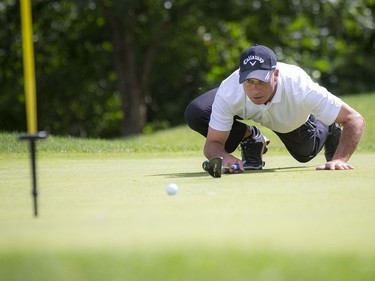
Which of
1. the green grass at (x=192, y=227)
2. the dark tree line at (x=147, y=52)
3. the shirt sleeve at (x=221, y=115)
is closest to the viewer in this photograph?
the green grass at (x=192, y=227)

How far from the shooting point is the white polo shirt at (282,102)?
743cm

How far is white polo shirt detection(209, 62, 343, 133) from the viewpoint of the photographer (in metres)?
7.43

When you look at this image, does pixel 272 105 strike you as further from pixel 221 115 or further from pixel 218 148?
pixel 218 148

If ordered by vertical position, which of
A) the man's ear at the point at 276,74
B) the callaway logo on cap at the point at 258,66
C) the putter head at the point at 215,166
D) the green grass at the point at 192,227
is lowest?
the putter head at the point at 215,166

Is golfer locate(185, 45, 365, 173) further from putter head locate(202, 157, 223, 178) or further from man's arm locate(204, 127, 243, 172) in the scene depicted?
putter head locate(202, 157, 223, 178)

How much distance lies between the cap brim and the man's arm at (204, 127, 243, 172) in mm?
661

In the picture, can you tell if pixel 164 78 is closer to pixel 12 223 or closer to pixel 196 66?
pixel 196 66

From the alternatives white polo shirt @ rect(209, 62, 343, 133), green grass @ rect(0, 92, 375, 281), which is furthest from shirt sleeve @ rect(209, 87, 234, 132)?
green grass @ rect(0, 92, 375, 281)

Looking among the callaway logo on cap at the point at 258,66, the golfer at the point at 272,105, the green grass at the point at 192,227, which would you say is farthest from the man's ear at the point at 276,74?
the green grass at the point at 192,227

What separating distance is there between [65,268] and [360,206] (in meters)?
1.96

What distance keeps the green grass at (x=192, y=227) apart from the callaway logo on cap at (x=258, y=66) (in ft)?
2.57

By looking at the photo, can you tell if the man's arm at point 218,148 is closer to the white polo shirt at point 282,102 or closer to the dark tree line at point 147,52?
the white polo shirt at point 282,102

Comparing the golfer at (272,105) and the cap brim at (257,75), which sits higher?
the cap brim at (257,75)

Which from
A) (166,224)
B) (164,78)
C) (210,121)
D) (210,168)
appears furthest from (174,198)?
(164,78)
